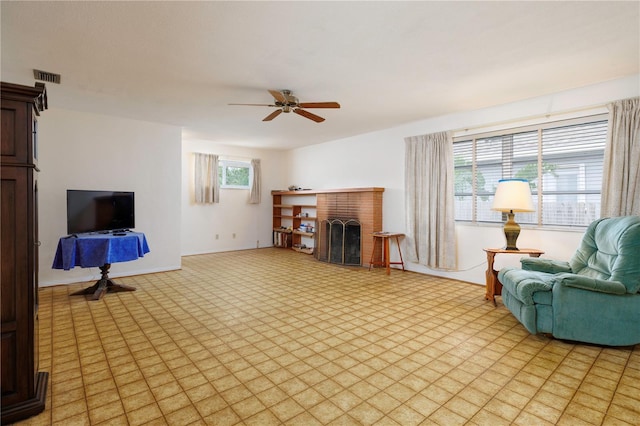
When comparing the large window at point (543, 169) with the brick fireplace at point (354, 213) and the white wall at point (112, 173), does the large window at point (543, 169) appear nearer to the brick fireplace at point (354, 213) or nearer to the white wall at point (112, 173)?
the brick fireplace at point (354, 213)

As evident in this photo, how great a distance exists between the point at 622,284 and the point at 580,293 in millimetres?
303

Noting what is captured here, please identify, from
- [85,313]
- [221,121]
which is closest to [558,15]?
[221,121]

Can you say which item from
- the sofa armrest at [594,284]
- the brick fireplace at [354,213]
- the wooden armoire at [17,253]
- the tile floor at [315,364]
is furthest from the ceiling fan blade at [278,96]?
the sofa armrest at [594,284]

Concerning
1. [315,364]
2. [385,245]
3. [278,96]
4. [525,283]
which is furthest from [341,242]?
[315,364]

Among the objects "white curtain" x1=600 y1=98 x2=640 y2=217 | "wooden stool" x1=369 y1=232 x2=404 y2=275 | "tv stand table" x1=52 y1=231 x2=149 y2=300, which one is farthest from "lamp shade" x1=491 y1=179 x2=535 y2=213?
"tv stand table" x1=52 y1=231 x2=149 y2=300

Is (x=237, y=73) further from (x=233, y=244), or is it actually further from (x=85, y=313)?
(x=233, y=244)

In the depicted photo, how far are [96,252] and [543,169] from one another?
5784 mm

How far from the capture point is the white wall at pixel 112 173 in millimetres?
4422

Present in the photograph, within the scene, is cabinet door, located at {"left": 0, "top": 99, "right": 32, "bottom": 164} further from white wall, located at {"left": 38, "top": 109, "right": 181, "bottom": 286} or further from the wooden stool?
the wooden stool

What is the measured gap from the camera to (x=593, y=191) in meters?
3.69

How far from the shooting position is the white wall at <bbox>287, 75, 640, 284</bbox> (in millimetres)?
3756

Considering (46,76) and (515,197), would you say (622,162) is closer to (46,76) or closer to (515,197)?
(515,197)

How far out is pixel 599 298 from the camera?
8.43ft

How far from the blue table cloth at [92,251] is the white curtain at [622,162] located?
5.69 metres
